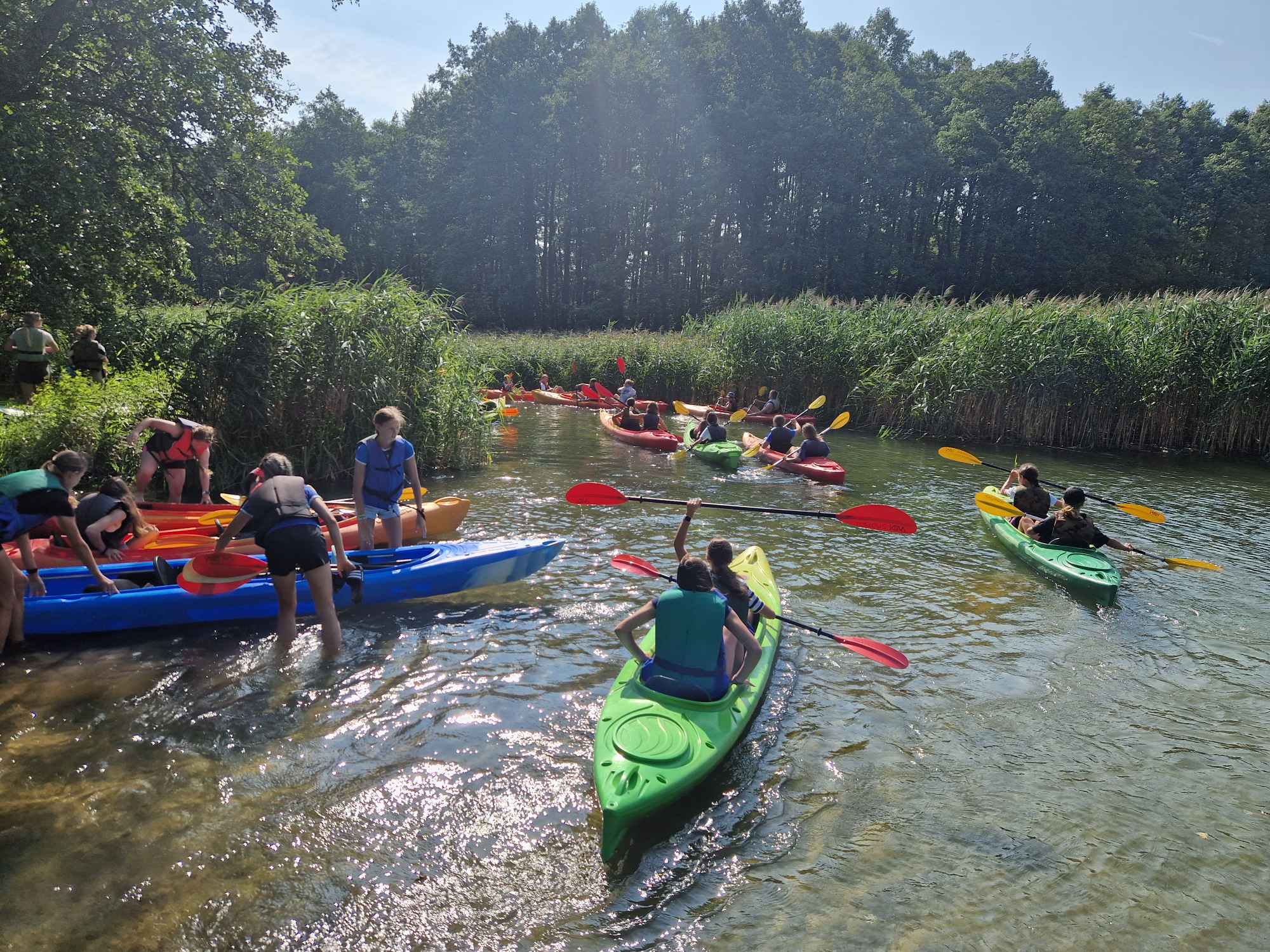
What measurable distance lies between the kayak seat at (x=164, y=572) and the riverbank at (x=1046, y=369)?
23.9 feet

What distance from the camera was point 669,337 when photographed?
24031 mm

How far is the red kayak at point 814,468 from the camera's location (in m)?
11.8

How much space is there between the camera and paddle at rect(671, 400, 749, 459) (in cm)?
1413

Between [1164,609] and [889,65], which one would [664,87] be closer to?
[889,65]

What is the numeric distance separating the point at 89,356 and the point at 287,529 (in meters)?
7.16

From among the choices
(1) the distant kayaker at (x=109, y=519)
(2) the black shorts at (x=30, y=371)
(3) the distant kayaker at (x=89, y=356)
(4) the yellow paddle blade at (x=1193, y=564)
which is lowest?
(4) the yellow paddle blade at (x=1193, y=564)

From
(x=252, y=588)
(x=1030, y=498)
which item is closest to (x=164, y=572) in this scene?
(x=252, y=588)

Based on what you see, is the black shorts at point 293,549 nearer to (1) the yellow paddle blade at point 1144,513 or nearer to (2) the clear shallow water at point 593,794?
(2) the clear shallow water at point 593,794

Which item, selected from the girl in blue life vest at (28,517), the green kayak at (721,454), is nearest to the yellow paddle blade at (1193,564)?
the green kayak at (721,454)

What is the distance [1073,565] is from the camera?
7.35 m

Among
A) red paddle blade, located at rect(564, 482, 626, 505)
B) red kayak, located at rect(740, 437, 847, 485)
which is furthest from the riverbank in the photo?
red paddle blade, located at rect(564, 482, 626, 505)

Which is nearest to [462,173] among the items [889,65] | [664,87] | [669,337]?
[664,87]

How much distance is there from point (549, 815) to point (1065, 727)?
3368mm

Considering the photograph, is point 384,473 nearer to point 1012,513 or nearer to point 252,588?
point 252,588
